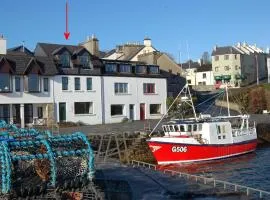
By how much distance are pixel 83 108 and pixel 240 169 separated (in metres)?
22.7

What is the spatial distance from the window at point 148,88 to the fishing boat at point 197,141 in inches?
700

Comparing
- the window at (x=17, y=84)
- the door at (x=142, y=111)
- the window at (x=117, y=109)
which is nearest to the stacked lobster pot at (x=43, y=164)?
the window at (x=17, y=84)

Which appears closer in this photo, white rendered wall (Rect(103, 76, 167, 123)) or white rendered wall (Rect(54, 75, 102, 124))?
white rendered wall (Rect(54, 75, 102, 124))

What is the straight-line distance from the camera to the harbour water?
2605 centimetres

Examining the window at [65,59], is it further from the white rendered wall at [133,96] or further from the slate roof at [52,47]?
the white rendered wall at [133,96]

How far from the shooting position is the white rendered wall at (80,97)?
4712 centimetres

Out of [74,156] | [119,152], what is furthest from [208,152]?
[74,156]

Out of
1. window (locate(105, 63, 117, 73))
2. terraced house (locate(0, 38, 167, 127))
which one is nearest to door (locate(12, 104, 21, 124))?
terraced house (locate(0, 38, 167, 127))

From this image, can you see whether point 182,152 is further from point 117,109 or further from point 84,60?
point 84,60

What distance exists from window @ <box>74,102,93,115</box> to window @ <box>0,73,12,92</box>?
25.7 feet

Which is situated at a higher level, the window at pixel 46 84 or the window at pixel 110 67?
→ the window at pixel 110 67

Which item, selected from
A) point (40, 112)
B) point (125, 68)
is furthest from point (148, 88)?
point (40, 112)

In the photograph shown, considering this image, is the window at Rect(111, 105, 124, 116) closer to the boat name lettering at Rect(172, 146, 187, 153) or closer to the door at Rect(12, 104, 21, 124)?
the door at Rect(12, 104, 21, 124)

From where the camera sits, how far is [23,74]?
44188 mm
